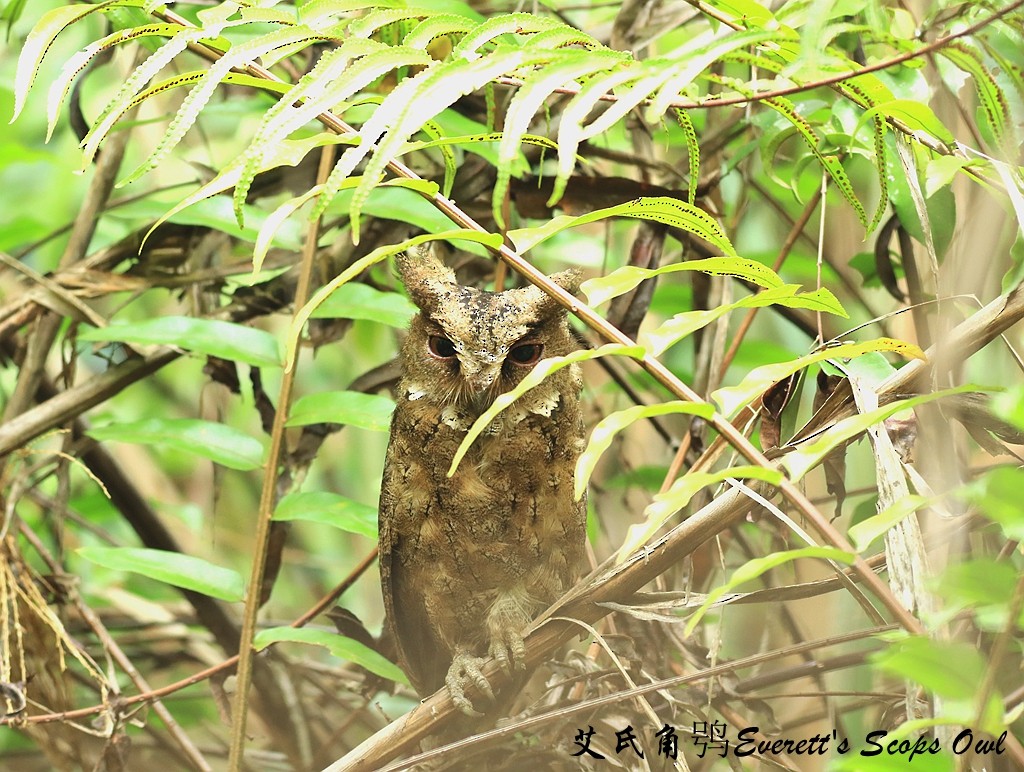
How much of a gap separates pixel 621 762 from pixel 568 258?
4.48ft

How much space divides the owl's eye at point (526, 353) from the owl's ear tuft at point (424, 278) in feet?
0.55

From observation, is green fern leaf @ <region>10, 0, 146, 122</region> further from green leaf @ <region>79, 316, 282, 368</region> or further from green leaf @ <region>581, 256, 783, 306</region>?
green leaf @ <region>79, 316, 282, 368</region>

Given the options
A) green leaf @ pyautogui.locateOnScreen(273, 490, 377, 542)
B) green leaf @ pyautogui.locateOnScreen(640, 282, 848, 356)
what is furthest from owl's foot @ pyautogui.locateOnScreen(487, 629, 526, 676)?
green leaf @ pyautogui.locateOnScreen(640, 282, 848, 356)

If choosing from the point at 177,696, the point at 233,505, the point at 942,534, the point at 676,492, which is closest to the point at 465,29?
the point at 676,492

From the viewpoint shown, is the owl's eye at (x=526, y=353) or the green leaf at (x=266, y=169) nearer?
the green leaf at (x=266, y=169)

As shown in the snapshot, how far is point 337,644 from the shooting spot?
6.57 feet

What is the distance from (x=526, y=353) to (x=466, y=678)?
692 millimetres

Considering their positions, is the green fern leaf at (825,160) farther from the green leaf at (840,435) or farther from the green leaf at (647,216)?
the green leaf at (840,435)

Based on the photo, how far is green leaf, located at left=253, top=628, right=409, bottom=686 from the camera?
76.4 inches

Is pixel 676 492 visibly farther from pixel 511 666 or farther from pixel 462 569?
pixel 462 569

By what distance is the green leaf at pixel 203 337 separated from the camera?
2031 millimetres

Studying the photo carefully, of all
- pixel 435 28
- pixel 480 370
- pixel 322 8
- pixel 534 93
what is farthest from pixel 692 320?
pixel 480 370

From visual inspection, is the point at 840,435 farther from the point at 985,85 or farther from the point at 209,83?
the point at 209,83

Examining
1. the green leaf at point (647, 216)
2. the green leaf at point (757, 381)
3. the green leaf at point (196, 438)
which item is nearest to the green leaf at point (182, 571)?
the green leaf at point (196, 438)
